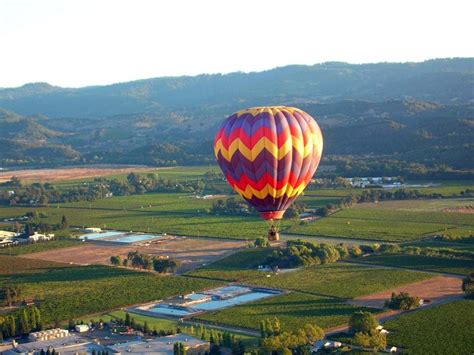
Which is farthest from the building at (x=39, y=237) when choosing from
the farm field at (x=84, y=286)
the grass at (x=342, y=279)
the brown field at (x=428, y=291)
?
the brown field at (x=428, y=291)

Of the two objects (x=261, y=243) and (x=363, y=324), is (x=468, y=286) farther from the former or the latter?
(x=261, y=243)

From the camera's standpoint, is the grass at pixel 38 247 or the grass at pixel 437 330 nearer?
the grass at pixel 437 330

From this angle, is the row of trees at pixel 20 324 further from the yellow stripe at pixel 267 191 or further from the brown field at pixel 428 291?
the brown field at pixel 428 291

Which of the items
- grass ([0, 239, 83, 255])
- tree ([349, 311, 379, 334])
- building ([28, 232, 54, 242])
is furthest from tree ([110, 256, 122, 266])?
tree ([349, 311, 379, 334])

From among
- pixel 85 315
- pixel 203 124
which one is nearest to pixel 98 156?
pixel 203 124

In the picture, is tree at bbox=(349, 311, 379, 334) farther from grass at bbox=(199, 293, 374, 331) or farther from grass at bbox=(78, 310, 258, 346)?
grass at bbox=(78, 310, 258, 346)

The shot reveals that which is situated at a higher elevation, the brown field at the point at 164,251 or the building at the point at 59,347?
the brown field at the point at 164,251

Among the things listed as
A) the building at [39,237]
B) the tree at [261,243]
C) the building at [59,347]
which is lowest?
the building at [59,347]
